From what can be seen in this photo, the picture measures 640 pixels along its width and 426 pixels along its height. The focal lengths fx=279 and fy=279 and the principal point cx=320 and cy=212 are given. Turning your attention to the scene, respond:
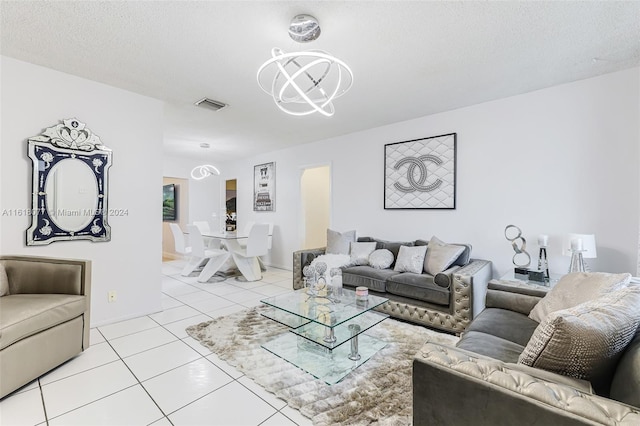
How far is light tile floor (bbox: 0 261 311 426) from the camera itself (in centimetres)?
160

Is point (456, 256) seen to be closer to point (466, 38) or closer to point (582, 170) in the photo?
point (582, 170)

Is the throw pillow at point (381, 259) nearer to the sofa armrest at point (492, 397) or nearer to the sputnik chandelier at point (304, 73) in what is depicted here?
the sputnik chandelier at point (304, 73)

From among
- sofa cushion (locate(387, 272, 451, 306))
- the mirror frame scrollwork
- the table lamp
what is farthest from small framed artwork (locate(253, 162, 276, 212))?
the table lamp

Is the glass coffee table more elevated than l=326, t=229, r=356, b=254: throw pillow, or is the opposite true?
l=326, t=229, r=356, b=254: throw pillow

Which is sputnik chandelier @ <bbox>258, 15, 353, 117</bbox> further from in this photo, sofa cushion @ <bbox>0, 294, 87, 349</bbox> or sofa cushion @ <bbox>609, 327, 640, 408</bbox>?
sofa cushion @ <bbox>0, 294, 87, 349</bbox>

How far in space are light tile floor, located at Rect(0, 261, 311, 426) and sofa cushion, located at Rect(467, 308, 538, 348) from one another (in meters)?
1.26

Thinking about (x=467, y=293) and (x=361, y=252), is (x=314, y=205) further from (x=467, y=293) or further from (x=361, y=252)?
(x=467, y=293)

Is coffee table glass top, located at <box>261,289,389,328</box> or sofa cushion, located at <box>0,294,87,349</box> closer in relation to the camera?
sofa cushion, located at <box>0,294,87,349</box>

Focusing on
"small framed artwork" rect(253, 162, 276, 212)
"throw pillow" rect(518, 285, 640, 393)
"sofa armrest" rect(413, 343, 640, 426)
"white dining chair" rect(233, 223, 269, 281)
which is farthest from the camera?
"small framed artwork" rect(253, 162, 276, 212)

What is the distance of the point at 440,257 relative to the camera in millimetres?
3094

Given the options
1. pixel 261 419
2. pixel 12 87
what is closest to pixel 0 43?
pixel 12 87

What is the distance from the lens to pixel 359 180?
4512 millimetres

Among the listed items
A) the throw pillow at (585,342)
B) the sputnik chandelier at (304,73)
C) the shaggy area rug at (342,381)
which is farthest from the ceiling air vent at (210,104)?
the throw pillow at (585,342)

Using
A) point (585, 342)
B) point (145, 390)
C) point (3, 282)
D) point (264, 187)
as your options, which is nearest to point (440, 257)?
point (585, 342)
